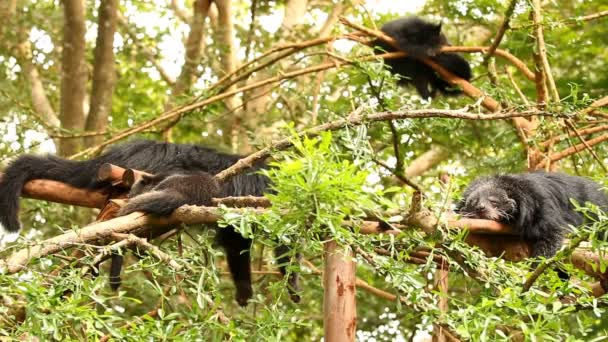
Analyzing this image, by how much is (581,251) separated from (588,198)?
1.78 m

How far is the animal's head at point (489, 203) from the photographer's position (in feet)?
15.1

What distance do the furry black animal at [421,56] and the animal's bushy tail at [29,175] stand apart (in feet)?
8.09

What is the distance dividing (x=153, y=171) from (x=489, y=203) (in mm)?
1861

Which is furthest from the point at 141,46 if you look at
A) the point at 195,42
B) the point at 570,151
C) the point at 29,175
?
the point at 570,151

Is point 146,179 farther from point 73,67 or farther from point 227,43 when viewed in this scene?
point 227,43

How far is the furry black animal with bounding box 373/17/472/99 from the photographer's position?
6336mm

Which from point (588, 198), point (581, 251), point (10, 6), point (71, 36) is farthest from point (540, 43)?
point (10, 6)

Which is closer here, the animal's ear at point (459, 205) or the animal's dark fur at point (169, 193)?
the animal's dark fur at point (169, 193)

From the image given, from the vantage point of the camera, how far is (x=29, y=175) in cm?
464

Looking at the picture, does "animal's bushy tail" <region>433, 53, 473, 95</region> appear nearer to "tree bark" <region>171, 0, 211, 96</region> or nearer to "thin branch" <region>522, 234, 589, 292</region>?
"tree bark" <region>171, 0, 211, 96</region>

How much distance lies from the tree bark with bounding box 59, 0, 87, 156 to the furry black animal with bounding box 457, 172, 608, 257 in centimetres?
432

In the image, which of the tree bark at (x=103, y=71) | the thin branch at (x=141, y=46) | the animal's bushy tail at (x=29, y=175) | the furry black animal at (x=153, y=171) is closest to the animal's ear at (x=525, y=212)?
the furry black animal at (x=153, y=171)

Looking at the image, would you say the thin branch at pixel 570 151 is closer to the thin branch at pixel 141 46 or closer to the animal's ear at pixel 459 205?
the animal's ear at pixel 459 205

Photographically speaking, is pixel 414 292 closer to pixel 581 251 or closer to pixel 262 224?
pixel 262 224
